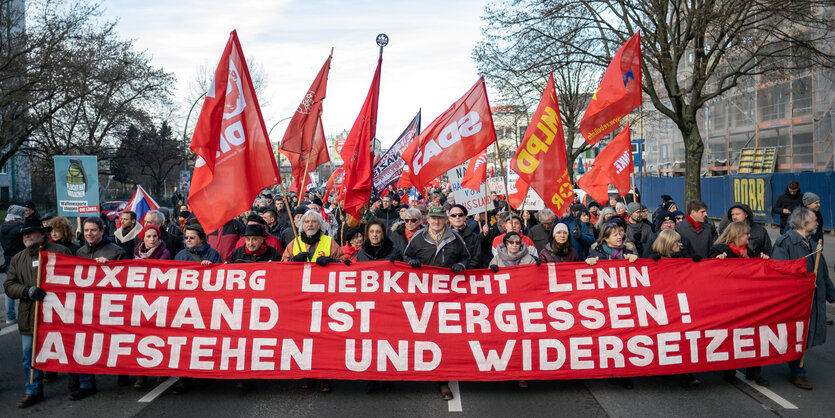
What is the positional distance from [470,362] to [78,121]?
97.8 ft

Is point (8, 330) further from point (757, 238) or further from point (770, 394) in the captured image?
point (757, 238)

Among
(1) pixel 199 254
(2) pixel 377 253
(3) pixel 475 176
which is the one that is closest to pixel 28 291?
(1) pixel 199 254

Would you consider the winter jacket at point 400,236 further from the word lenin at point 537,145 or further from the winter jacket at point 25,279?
the winter jacket at point 25,279

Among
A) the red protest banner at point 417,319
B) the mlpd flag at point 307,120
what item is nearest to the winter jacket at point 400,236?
the mlpd flag at point 307,120

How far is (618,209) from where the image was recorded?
11.8 meters

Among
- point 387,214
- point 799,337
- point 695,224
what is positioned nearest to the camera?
point 799,337

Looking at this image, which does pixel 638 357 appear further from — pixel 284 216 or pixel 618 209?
pixel 284 216

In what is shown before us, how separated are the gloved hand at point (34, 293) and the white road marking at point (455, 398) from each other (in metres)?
3.53

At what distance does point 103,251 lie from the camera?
611cm

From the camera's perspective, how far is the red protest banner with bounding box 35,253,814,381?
5672 mm

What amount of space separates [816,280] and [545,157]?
344 centimetres

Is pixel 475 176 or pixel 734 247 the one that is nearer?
pixel 734 247

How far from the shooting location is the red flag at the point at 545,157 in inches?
334

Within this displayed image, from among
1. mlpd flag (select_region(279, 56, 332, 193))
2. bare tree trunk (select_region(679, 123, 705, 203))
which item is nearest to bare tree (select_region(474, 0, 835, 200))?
bare tree trunk (select_region(679, 123, 705, 203))
